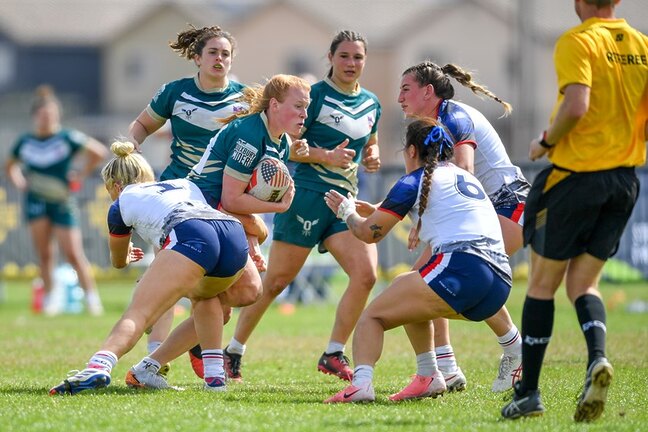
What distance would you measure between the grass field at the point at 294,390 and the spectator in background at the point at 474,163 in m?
0.24

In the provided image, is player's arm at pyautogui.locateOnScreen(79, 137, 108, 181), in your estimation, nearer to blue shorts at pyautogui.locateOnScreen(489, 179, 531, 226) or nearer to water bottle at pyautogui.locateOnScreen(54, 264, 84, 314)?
water bottle at pyautogui.locateOnScreen(54, 264, 84, 314)

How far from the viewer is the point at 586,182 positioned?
5.77 m

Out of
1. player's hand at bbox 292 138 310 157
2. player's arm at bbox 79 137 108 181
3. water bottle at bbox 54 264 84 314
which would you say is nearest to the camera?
player's hand at bbox 292 138 310 157

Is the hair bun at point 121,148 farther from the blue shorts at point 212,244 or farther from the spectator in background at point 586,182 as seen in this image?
the spectator in background at point 586,182

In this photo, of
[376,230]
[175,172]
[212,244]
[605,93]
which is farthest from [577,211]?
[175,172]

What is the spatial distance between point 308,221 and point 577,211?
2819 millimetres

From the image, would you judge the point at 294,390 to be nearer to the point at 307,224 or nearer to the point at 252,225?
the point at 252,225

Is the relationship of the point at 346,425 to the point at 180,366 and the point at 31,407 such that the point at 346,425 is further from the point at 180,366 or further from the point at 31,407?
the point at 180,366

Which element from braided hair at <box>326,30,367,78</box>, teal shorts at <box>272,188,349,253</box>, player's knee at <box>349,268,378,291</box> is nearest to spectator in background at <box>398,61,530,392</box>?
player's knee at <box>349,268,378,291</box>

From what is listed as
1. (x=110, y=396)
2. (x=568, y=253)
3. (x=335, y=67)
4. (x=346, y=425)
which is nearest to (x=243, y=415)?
(x=346, y=425)

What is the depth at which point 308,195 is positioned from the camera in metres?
8.27

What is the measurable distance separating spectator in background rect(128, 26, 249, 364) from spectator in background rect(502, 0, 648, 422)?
2.76 m

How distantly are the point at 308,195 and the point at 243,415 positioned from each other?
262cm

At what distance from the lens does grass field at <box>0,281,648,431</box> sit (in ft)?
18.7
